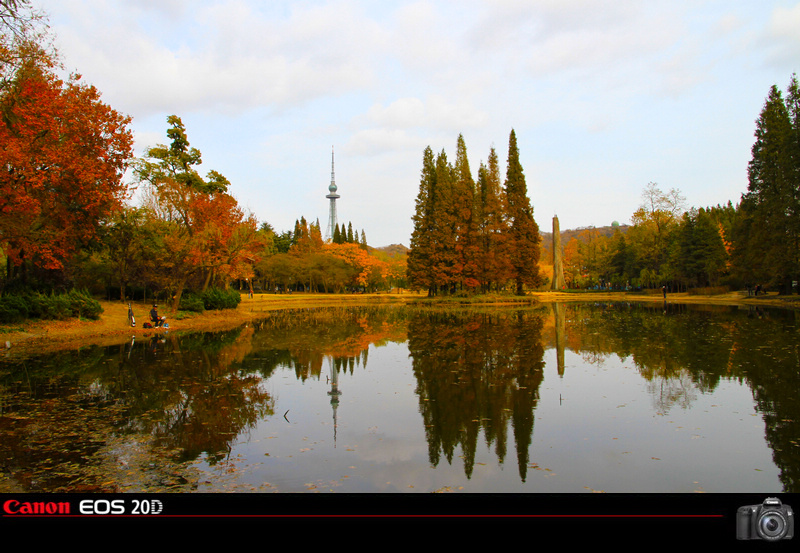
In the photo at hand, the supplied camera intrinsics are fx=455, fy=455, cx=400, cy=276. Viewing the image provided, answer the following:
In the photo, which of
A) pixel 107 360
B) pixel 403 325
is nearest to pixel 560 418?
pixel 107 360

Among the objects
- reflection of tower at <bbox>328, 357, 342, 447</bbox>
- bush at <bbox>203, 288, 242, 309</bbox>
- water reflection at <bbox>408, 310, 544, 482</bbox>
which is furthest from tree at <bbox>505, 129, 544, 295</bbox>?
reflection of tower at <bbox>328, 357, 342, 447</bbox>

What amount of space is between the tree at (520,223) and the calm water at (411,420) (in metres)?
33.8

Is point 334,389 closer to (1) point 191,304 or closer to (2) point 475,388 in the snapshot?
(2) point 475,388

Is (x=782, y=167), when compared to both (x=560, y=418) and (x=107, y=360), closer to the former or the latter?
(x=560, y=418)

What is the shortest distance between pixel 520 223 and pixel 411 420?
144ft

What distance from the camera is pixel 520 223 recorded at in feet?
160

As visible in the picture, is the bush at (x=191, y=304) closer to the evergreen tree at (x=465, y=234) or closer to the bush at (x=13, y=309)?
the bush at (x=13, y=309)

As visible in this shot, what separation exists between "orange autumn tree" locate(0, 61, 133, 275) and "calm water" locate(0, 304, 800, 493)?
263 inches

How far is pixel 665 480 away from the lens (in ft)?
16.4
